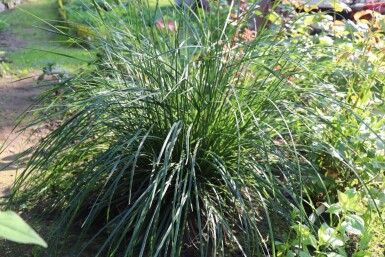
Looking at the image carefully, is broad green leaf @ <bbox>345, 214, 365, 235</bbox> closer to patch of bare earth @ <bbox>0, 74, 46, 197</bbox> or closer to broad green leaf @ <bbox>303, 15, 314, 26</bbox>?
broad green leaf @ <bbox>303, 15, 314, 26</bbox>

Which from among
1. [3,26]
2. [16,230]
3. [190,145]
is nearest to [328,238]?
[190,145]

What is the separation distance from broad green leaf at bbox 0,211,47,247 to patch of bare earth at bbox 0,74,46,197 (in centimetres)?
260

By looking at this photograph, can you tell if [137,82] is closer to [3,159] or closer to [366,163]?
[366,163]

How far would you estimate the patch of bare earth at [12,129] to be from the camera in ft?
11.3

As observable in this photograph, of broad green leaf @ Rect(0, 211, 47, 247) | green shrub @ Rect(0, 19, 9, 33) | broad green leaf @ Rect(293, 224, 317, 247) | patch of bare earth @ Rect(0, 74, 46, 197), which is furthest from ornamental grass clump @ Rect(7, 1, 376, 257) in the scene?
green shrub @ Rect(0, 19, 9, 33)

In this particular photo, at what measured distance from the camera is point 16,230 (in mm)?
627

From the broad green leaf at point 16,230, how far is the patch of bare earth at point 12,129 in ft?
8.54

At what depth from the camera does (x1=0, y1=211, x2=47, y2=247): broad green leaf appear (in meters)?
0.61

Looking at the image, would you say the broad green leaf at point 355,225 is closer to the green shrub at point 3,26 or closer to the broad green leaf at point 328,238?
the broad green leaf at point 328,238

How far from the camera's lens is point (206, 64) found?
2539 mm

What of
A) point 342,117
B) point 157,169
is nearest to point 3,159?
point 157,169

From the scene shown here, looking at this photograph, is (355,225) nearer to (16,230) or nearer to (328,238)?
(328,238)

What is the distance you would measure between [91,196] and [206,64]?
0.89 meters

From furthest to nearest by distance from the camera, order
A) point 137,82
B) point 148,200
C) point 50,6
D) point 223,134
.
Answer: point 50,6
point 137,82
point 223,134
point 148,200
